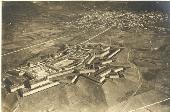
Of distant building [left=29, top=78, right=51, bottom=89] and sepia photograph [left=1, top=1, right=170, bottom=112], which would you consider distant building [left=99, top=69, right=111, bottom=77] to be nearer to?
sepia photograph [left=1, top=1, right=170, bottom=112]

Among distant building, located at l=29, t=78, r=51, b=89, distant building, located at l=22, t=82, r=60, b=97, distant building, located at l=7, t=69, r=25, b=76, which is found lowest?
distant building, located at l=22, t=82, r=60, b=97

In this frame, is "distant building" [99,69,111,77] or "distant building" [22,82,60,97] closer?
"distant building" [22,82,60,97]

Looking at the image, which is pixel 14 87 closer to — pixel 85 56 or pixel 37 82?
pixel 37 82

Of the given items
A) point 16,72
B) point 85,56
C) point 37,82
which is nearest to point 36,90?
point 37,82

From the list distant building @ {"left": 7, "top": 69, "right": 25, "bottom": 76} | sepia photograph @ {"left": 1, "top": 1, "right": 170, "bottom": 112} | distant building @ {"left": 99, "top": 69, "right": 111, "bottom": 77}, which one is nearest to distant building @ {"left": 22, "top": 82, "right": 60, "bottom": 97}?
sepia photograph @ {"left": 1, "top": 1, "right": 170, "bottom": 112}

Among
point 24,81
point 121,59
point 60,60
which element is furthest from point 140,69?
point 24,81

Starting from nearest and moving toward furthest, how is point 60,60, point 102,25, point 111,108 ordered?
point 111,108 < point 60,60 < point 102,25

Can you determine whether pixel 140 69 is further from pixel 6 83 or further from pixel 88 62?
pixel 6 83

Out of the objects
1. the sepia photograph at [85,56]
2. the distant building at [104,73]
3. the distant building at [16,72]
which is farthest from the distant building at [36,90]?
the distant building at [104,73]
